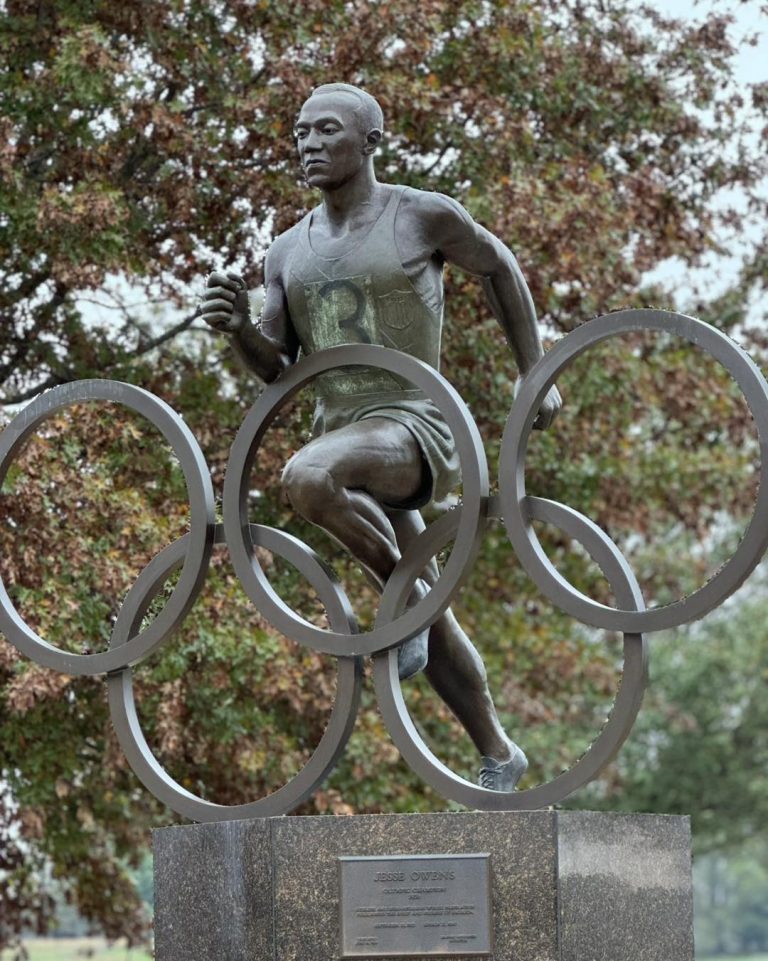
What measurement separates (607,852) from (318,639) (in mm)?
1367

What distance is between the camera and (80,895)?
653 inches

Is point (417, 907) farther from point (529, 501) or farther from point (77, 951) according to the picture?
point (77, 951)

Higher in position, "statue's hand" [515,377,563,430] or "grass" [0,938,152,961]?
"statue's hand" [515,377,563,430]

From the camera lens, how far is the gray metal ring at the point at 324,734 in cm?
735

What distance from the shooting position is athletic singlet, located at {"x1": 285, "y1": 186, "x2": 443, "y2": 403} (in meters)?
7.61

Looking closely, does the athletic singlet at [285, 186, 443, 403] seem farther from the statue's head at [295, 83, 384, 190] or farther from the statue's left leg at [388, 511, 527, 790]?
the statue's left leg at [388, 511, 527, 790]

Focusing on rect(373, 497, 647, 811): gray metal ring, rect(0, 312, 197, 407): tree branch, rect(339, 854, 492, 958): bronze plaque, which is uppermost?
rect(0, 312, 197, 407): tree branch

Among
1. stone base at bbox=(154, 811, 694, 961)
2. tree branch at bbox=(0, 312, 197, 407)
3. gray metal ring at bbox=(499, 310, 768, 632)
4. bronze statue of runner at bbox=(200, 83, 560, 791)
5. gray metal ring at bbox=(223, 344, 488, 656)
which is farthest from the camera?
tree branch at bbox=(0, 312, 197, 407)

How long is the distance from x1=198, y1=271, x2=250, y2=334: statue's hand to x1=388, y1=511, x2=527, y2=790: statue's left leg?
3.17 ft

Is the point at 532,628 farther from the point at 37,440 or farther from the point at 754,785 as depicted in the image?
the point at 754,785

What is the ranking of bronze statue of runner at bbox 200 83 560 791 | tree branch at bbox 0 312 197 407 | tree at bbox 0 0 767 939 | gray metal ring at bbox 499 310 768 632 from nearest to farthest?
1. gray metal ring at bbox 499 310 768 632
2. bronze statue of runner at bbox 200 83 560 791
3. tree at bbox 0 0 767 939
4. tree branch at bbox 0 312 197 407

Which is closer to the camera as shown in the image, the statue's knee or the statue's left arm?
the statue's knee

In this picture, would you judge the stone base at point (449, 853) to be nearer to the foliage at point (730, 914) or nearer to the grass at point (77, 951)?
the grass at point (77, 951)

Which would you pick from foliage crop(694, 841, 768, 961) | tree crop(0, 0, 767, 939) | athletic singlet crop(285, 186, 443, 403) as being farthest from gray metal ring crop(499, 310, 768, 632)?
foliage crop(694, 841, 768, 961)
